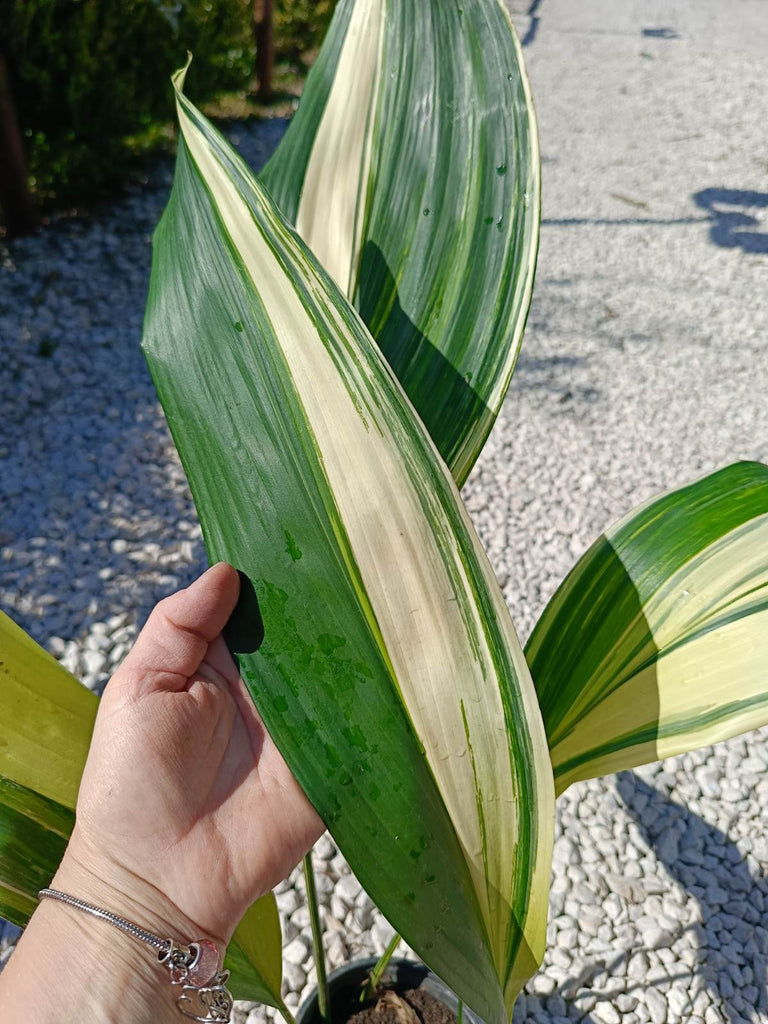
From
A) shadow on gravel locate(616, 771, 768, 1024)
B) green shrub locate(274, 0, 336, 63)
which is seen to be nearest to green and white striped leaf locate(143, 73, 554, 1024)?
shadow on gravel locate(616, 771, 768, 1024)

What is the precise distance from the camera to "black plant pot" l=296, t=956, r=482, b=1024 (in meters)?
1.02

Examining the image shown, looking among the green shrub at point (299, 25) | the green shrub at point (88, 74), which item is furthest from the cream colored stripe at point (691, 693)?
the green shrub at point (299, 25)

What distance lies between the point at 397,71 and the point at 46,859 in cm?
76

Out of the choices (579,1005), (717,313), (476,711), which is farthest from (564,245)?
(476,711)

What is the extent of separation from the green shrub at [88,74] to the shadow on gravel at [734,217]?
243 centimetres

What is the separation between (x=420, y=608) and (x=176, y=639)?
22cm

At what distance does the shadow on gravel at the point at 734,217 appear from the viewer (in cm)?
339

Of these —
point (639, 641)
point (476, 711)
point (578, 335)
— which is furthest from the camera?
point (578, 335)

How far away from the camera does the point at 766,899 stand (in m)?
1.37

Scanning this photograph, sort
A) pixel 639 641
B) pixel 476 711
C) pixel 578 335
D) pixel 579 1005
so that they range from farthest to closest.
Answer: pixel 578 335 < pixel 579 1005 < pixel 639 641 < pixel 476 711

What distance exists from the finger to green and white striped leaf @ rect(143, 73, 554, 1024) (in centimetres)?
4

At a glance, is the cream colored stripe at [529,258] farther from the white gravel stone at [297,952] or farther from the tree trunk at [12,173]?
the tree trunk at [12,173]

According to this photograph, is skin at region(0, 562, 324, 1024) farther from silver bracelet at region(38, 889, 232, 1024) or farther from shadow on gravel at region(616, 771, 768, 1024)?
shadow on gravel at region(616, 771, 768, 1024)

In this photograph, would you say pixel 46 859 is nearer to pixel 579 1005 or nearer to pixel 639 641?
pixel 639 641
